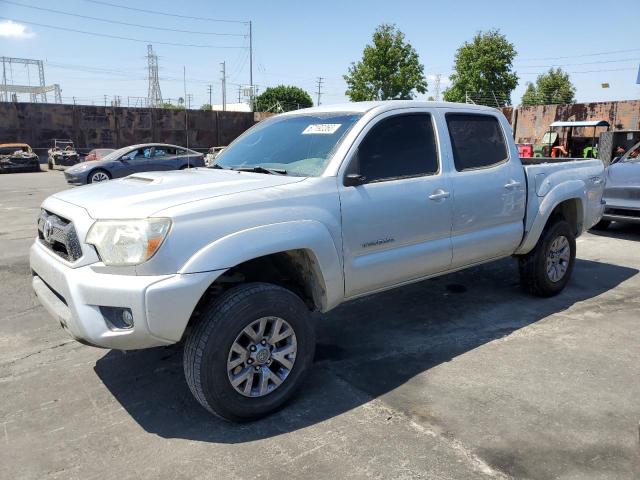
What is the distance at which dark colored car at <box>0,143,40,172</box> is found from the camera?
76.5 feet

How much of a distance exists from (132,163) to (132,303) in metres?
15.6

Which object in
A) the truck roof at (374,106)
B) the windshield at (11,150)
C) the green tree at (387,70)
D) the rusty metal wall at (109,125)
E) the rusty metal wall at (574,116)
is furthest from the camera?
the green tree at (387,70)

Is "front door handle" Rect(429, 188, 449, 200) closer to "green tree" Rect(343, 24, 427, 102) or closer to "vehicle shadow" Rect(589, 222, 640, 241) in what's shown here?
"vehicle shadow" Rect(589, 222, 640, 241)

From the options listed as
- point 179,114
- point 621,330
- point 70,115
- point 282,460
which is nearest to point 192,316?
point 282,460

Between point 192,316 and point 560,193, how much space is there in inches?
150

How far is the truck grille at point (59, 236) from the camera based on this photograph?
115 inches

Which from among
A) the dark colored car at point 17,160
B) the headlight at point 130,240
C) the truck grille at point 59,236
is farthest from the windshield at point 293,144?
the dark colored car at point 17,160

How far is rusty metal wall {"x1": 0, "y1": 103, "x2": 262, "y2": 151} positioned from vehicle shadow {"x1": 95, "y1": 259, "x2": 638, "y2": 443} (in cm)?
3222

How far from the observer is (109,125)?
113 feet

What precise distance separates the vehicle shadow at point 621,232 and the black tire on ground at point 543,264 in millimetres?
4136

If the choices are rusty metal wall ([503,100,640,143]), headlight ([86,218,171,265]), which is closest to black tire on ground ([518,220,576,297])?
headlight ([86,218,171,265])

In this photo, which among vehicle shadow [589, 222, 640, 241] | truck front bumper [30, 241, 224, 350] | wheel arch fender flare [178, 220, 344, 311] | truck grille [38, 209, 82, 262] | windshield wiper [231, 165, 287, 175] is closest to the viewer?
truck front bumper [30, 241, 224, 350]

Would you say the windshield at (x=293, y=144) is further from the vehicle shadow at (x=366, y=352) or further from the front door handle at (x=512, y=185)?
the front door handle at (x=512, y=185)

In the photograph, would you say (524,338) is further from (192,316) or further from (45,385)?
(45,385)
